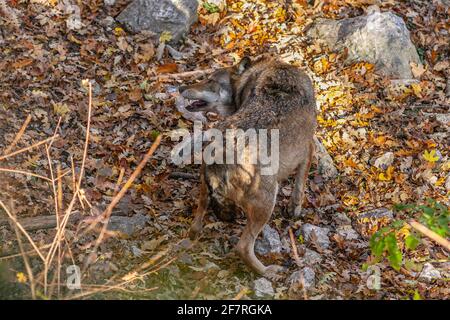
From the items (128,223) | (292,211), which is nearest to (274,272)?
(292,211)

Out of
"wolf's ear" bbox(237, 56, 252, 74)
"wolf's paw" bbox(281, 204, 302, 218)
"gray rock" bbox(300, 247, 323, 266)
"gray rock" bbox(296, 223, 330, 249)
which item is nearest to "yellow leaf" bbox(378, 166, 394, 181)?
"gray rock" bbox(296, 223, 330, 249)

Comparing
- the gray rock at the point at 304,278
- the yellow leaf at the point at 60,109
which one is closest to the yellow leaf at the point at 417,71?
the gray rock at the point at 304,278

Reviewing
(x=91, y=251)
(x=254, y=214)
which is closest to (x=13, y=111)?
(x=91, y=251)

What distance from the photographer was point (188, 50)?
10.7m

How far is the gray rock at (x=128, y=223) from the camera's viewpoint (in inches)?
281

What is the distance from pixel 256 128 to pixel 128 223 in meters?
2.08

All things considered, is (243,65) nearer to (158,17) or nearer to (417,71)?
(158,17)

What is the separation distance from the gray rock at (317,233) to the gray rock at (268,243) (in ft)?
1.42

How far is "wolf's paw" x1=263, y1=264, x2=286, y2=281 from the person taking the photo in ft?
22.9

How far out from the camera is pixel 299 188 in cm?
802

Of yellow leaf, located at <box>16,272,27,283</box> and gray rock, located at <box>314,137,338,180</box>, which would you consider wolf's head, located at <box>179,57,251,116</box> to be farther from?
yellow leaf, located at <box>16,272,27,283</box>

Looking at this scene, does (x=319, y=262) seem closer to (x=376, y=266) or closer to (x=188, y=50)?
(x=376, y=266)

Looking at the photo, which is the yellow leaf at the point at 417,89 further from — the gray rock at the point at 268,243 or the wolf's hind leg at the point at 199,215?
the wolf's hind leg at the point at 199,215

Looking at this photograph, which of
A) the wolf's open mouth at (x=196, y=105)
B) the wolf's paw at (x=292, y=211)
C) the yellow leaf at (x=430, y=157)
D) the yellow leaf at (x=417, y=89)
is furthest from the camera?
the yellow leaf at (x=417, y=89)
